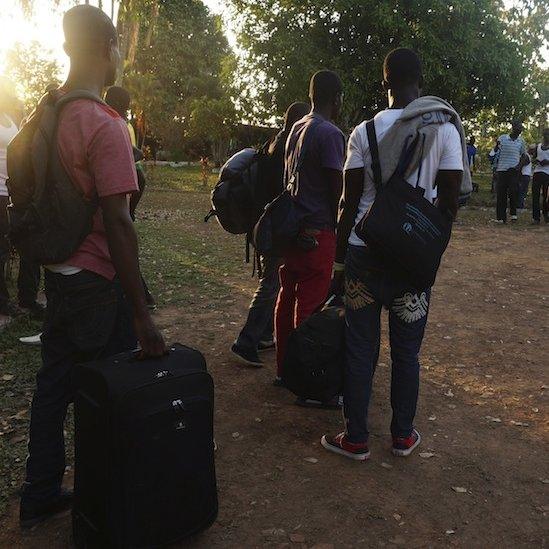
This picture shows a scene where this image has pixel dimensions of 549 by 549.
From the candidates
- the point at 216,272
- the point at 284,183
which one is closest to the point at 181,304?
the point at 216,272

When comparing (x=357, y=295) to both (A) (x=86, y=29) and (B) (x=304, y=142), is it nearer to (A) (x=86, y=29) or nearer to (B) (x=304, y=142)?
(B) (x=304, y=142)

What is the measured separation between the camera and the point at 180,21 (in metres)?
41.9

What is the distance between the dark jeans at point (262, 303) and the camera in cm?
452

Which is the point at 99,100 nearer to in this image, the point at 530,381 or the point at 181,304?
the point at 530,381

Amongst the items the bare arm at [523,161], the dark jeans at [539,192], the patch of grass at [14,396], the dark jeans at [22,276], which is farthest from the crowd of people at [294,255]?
the bare arm at [523,161]

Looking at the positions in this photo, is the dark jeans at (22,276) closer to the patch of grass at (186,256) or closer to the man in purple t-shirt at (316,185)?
the patch of grass at (186,256)

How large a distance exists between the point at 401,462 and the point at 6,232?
4.13 meters

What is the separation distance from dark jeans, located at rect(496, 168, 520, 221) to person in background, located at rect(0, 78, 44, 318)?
10.5 meters

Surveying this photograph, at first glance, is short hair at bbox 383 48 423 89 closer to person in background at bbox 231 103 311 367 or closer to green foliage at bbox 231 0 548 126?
person in background at bbox 231 103 311 367

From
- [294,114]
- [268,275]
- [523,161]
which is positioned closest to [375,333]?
[268,275]

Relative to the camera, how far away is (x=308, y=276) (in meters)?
3.98

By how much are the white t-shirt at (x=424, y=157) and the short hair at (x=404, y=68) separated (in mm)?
161

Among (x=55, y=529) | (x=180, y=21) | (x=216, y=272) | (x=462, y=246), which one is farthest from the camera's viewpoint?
(x=180, y=21)

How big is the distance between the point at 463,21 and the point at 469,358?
1669 centimetres
